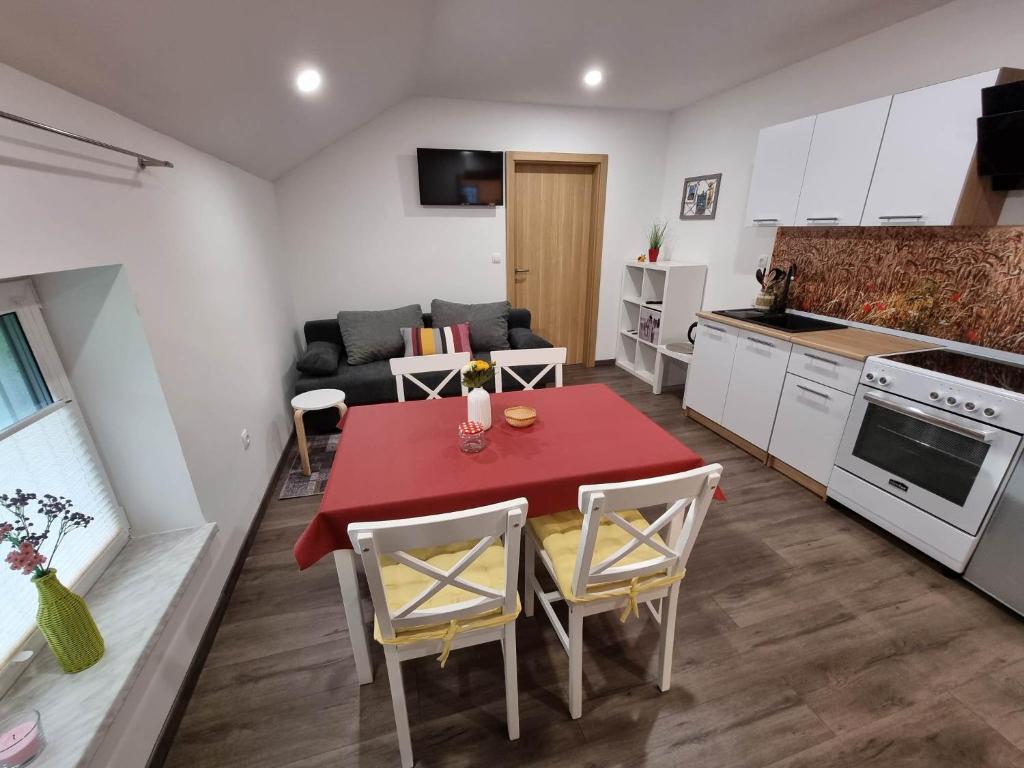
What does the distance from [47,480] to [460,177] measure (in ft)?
11.5

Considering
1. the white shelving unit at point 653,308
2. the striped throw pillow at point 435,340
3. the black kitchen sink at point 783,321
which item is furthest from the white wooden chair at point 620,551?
the white shelving unit at point 653,308

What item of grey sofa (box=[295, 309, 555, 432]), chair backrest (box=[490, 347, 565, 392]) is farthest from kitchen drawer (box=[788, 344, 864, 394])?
grey sofa (box=[295, 309, 555, 432])

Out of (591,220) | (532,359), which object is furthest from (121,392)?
(591,220)

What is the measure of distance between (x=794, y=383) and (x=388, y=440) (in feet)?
7.99

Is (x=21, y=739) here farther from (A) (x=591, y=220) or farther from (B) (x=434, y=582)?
(A) (x=591, y=220)

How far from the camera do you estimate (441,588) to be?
120 centimetres

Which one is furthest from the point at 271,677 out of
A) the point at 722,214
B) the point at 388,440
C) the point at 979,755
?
the point at 722,214

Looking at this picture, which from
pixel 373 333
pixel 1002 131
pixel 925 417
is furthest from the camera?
pixel 373 333

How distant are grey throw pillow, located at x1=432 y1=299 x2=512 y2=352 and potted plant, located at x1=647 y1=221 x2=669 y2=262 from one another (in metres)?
1.60

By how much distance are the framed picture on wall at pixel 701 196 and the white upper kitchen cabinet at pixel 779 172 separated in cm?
76

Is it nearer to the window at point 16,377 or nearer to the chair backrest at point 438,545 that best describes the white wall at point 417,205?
the window at point 16,377

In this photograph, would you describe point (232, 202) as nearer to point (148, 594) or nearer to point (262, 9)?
point (262, 9)

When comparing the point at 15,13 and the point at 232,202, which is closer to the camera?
the point at 15,13

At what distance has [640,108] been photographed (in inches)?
161
